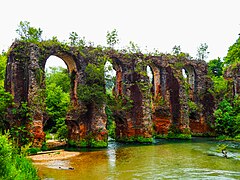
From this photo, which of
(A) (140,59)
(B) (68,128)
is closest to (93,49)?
(A) (140,59)

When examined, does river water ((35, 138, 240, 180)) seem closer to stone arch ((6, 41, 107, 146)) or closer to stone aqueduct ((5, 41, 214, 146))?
stone arch ((6, 41, 107, 146))

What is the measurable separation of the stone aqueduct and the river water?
4098mm

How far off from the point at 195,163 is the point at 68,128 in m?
11.6

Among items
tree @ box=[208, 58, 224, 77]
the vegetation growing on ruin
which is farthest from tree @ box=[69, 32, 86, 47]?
tree @ box=[208, 58, 224, 77]

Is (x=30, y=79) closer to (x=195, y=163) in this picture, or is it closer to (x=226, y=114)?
(x=195, y=163)

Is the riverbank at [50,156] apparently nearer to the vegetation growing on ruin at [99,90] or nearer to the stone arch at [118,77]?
the vegetation growing on ruin at [99,90]

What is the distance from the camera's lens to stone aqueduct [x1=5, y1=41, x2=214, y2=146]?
2205 cm

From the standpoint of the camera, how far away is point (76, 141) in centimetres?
2448

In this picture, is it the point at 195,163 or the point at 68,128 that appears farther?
the point at 68,128

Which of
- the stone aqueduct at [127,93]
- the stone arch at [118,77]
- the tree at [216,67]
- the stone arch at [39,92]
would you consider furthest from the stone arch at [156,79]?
the tree at [216,67]

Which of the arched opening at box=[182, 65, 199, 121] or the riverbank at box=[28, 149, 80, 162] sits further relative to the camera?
the arched opening at box=[182, 65, 199, 121]

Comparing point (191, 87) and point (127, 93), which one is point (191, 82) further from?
point (127, 93)

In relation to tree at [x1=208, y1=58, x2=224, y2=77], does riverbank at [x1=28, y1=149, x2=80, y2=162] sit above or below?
below

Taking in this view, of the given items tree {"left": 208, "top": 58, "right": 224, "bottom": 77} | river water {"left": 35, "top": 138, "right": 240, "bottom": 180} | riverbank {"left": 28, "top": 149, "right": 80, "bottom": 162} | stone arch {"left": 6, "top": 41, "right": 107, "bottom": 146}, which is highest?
tree {"left": 208, "top": 58, "right": 224, "bottom": 77}
